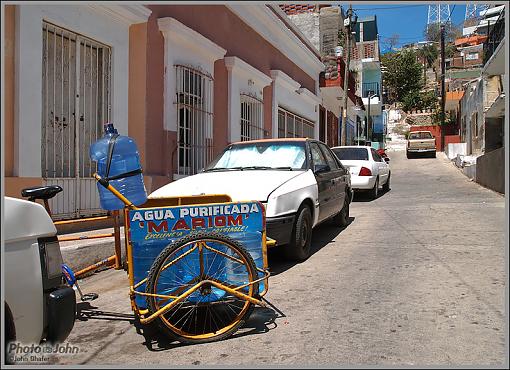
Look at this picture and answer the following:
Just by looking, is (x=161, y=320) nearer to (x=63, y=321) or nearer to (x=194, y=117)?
(x=63, y=321)

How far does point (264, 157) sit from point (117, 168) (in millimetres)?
2763

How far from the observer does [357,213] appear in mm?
9766

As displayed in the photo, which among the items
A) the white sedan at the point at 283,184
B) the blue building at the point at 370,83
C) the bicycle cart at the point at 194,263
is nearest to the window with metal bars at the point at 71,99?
the white sedan at the point at 283,184

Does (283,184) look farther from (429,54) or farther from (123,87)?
(429,54)

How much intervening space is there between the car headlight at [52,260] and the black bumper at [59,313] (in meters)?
0.10

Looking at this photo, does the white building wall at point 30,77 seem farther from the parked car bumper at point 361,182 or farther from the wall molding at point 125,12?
the parked car bumper at point 361,182

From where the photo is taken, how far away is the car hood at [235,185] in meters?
5.10

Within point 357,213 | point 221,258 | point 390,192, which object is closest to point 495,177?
point 390,192

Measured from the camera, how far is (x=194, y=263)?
3.51m

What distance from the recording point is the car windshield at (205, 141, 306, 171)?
620 centimetres

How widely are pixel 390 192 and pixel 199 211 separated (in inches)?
442

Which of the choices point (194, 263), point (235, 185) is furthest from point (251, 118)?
point (194, 263)

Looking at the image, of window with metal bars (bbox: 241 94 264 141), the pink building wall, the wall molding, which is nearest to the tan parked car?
window with metal bars (bbox: 241 94 264 141)

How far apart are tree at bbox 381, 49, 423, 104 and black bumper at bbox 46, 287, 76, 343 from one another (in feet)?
175
